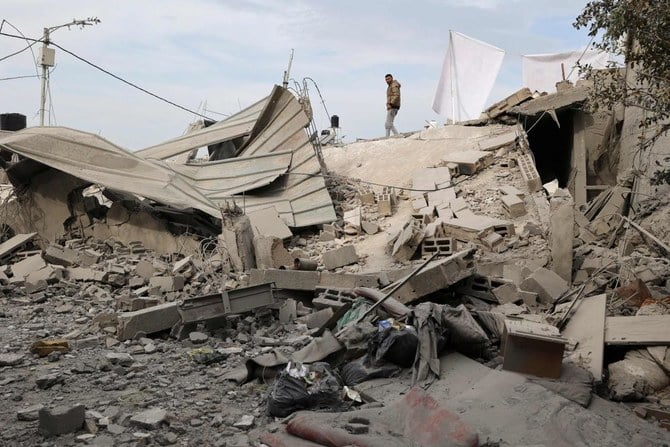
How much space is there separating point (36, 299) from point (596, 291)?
24.3 feet

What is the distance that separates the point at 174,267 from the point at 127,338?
9.70 ft

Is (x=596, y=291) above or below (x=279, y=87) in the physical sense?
below

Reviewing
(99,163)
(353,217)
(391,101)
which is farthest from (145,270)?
(391,101)

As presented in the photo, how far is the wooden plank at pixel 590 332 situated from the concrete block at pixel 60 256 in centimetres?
785

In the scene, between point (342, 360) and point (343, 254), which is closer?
point (342, 360)

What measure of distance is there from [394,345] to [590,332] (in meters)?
1.94

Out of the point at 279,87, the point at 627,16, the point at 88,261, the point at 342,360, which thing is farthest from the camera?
the point at 279,87

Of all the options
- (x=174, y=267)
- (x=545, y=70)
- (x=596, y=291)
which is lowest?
(x=596, y=291)

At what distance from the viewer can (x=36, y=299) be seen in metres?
9.63

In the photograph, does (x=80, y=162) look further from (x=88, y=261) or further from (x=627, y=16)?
(x=627, y=16)

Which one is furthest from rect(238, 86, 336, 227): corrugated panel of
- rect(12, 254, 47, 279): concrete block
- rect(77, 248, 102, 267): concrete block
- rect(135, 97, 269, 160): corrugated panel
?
rect(12, 254, 47, 279): concrete block

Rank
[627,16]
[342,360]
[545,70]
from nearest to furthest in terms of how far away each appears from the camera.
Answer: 1. [627,16]
2. [342,360]
3. [545,70]

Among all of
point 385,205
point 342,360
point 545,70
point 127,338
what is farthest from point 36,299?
point 545,70

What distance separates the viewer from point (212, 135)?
1483 cm
